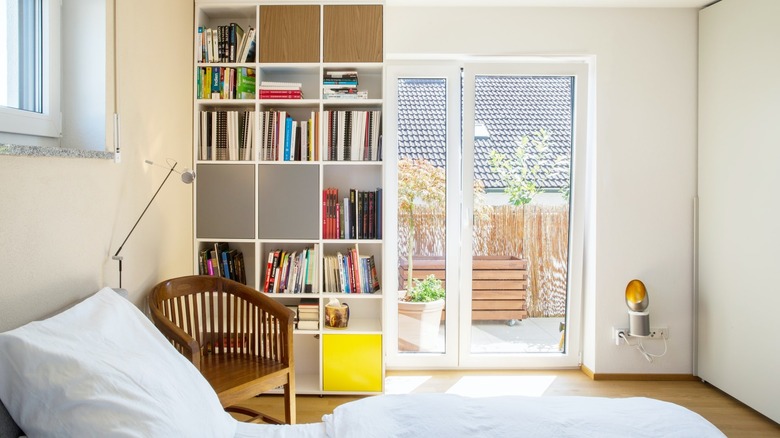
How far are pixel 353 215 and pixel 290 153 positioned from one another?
0.54 m

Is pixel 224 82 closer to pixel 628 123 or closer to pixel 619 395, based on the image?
pixel 628 123

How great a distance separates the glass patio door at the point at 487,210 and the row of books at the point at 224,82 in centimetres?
98

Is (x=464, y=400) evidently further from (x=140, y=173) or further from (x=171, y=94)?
(x=171, y=94)

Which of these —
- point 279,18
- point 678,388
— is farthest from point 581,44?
point 678,388

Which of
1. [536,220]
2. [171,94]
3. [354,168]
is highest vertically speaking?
[171,94]

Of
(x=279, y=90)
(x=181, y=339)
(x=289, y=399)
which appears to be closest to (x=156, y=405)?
(x=181, y=339)

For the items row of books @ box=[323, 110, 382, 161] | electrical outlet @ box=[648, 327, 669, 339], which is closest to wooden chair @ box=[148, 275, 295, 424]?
row of books @ box=[323, 110, 382, 161]

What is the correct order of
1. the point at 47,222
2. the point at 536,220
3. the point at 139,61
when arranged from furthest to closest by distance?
the point at 536,220, the point at 139,61, the point at 47,222

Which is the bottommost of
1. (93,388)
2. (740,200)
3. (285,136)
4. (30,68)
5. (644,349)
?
(644,349)

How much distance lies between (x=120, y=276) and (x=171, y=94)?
3.70ft

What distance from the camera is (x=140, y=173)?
8.91 feet

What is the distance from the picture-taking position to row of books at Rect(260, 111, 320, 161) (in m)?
3.39

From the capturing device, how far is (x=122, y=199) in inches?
99.4

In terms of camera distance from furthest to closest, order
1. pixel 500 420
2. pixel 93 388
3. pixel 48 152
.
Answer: pixel 48 152, pixel 500 420, pixel 93 388
